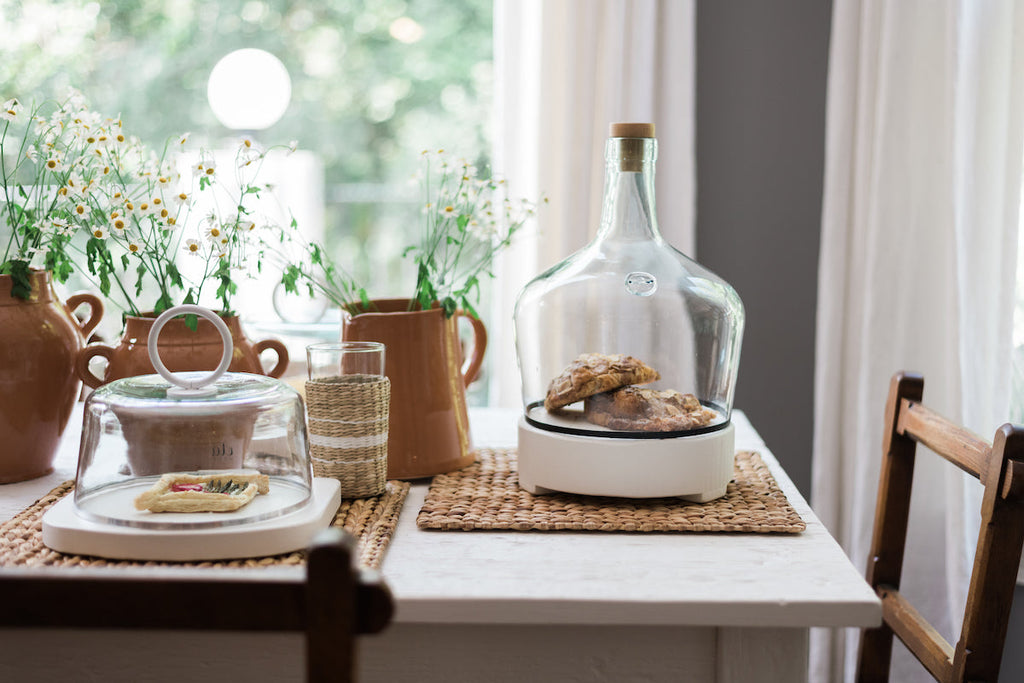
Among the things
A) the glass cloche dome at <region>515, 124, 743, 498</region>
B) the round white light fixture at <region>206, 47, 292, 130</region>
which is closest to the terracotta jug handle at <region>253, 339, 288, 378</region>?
the glass cloche dome at <region>515, 124, 743, 498</region>

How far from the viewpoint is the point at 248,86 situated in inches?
147

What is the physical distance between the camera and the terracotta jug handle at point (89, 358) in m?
1.08

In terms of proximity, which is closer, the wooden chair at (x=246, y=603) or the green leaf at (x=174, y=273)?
the wooden chair at (x=246, y=603)

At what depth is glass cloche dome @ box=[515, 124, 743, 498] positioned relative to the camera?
1000 mm

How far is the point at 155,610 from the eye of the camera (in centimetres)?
55

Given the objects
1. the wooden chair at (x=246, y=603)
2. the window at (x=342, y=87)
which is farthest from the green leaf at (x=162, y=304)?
the window at (x=342, y=87)

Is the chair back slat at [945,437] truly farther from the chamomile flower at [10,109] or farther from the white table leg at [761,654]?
the chamomile flower at [10,109]

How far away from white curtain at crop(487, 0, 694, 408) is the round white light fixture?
6.69 ft

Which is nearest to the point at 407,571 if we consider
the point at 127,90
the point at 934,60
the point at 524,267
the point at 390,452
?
the point at 390,452

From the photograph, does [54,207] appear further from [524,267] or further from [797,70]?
[797,70]

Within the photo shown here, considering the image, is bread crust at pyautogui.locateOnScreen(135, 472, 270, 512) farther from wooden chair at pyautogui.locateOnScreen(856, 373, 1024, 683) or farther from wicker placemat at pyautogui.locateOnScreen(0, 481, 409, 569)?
wooden chair at pyautogui.locateOnScreen(856, 373, 1024, 683)

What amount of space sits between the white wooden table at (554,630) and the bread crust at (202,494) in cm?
10

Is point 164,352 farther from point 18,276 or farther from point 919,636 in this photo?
point 919,636

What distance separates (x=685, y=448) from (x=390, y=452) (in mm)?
349
